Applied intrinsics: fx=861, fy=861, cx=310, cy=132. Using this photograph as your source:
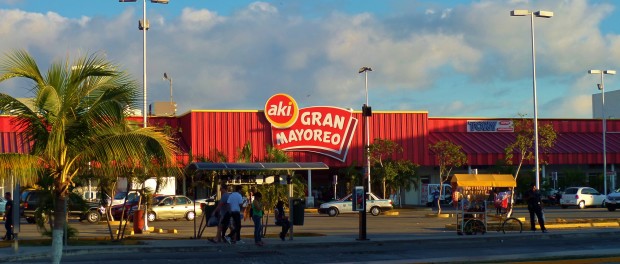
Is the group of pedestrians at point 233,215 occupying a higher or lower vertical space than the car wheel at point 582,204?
higher

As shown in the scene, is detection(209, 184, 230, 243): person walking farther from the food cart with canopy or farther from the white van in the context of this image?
the white van

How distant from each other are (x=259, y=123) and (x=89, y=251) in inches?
1495

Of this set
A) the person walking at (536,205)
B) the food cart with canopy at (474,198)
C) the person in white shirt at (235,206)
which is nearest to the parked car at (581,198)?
the person walking at (536,205)

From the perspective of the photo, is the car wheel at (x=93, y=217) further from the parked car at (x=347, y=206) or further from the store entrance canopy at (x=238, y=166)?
the store entrance canopy at (x=238, y=166)

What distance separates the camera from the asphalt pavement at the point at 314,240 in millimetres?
21703

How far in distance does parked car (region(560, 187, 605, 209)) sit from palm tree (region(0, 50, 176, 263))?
40.3 meters

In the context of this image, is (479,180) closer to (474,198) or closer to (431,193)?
(474,198)

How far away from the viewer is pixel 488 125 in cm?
6688

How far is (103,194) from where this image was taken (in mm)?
26734

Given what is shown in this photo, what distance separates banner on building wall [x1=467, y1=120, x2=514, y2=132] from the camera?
219 feet

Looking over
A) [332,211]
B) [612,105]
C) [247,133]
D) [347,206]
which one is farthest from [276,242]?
[612,105]

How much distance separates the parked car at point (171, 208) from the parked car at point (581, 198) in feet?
87.7

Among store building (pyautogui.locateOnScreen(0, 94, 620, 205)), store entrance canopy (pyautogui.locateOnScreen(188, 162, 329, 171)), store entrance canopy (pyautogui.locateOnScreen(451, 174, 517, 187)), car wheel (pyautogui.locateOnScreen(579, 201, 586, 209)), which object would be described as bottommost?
car wheel (pyautogui.locateOnScreen(579, 201, 586, 209))

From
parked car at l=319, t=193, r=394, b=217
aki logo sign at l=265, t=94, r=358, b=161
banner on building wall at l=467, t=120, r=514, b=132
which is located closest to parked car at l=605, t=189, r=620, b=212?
parked car at l=319, t=193, r=394, b=217
